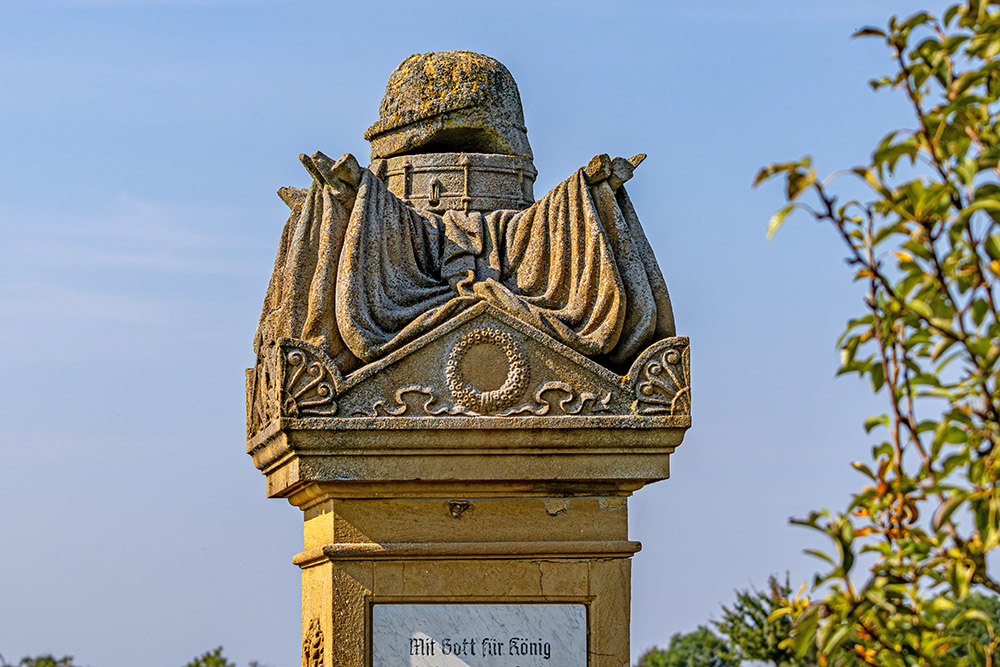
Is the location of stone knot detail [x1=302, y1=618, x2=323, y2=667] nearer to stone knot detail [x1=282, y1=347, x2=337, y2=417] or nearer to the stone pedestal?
the stone pedestal

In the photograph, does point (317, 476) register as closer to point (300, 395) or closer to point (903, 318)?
point (300, 395)

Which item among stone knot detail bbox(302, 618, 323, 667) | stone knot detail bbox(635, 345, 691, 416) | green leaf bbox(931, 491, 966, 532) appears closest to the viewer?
green leaf bbox(931, 491, 966, 532)

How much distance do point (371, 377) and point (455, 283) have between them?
70 centimetres

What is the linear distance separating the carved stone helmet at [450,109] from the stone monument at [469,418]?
55 centimetres

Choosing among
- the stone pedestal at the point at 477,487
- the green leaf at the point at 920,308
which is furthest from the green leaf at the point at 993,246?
the stone pedestal at the point at 477,487

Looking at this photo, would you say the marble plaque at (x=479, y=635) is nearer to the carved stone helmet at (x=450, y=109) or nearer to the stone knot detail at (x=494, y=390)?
the stone knot detail at (x=494, y=390)

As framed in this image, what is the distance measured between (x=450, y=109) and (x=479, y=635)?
8.80 feet

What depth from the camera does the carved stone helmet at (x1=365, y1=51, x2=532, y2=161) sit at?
858 centimetres

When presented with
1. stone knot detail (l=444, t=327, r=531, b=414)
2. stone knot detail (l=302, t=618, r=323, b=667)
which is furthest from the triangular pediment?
stone knot detail (l=302, t=618, r=323, b=667)

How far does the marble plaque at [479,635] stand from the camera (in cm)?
775

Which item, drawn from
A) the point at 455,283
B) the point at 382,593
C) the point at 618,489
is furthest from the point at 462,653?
the point at 455,283

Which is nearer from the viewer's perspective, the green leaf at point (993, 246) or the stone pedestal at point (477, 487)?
the green leaf at point (993, 246)

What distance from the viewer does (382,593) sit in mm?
7836

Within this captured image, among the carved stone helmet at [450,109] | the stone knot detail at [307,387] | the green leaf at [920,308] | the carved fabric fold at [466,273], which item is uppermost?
the carved stone helmet at [450,109]
